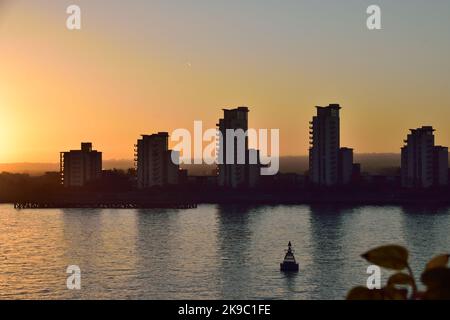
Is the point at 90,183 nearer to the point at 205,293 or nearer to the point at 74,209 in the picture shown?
the point at 74,209

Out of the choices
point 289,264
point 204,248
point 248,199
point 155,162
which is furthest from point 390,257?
point 155,162

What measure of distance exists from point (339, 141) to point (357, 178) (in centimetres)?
872

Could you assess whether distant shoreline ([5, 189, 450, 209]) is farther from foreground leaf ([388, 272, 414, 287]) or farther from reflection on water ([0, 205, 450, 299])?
foreground leaf ([388, 272, 414, 287])

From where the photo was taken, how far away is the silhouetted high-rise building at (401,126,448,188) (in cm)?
17262

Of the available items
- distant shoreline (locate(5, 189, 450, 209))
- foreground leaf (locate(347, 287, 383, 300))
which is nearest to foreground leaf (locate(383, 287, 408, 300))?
foreground leaf (locate(347, 287, 383, 300))

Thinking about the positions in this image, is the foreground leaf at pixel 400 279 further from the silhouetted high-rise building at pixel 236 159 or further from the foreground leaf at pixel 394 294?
the silhouetted high-rise building at pixel 236 159

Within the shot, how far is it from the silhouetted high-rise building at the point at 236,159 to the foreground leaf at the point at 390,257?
568 ft

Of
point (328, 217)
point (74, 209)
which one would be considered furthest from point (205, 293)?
point (74, 209)

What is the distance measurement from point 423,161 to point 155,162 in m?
57.3

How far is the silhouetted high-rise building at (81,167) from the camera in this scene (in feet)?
607

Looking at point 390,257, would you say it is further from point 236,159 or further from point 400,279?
point 236,159

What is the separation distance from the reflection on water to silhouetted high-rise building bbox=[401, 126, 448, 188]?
20.8 m

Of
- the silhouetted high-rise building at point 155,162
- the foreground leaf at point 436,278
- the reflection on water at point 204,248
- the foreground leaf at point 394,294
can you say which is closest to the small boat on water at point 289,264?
the reflection on water at point 204,248
